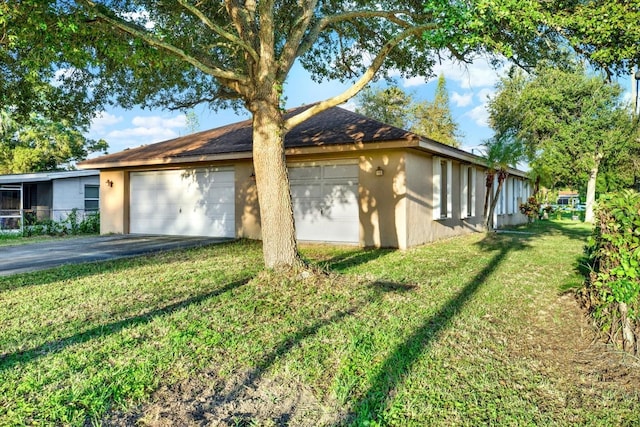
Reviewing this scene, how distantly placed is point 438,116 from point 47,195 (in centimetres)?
2645

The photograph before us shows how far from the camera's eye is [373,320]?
14.5ft

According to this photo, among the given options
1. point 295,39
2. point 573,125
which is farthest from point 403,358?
point 573,125

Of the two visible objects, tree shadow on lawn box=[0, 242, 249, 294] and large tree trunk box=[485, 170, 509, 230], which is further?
large tree trunk box=[485, 170, 509, 230]

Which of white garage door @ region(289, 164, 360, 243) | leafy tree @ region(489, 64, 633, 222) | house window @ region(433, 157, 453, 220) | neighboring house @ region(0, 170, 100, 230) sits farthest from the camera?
leafy tree @ region(489, 64, 633, 222)

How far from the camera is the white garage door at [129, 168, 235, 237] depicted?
507 inches

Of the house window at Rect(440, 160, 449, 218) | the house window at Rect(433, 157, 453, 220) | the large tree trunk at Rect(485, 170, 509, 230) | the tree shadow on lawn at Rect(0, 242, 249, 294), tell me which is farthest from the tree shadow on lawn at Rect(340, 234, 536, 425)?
the large tree trunk at Rect(485, 170, 509, 230)

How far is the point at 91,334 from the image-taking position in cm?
398

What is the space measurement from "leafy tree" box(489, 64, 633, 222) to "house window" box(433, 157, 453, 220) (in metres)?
11.4

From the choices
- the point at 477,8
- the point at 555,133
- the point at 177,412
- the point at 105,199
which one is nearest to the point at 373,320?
the point at 177,412

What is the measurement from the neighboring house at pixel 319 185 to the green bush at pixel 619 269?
5.79 m

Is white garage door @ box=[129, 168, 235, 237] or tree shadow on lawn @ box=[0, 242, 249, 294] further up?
white garage door @ box=[129, 168, 235, 237]

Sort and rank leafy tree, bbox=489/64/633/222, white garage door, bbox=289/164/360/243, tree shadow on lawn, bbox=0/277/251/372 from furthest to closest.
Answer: leafy tree, bbox=489/64/633/222 → white garage door, bbox=289/164/360/243 → tree shadow on lawn, bbox=0/277/251/372

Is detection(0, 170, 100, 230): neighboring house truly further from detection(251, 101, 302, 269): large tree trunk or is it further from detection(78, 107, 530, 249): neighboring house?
detection(251, 101, 302, 269): large tree trunk

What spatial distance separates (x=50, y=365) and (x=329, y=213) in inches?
330
